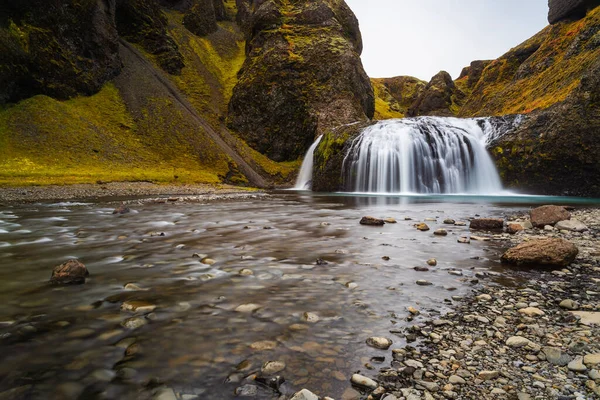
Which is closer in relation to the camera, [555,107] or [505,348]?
[505,348]

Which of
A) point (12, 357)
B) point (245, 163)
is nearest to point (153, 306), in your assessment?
point (12, 357)

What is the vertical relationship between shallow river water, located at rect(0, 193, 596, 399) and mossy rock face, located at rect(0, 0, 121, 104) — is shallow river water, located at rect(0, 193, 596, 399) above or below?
below

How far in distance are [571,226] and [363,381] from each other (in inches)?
454

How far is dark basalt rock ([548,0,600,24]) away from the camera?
188ft

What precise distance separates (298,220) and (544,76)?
60615mm

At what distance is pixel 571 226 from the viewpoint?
10391 millimetres

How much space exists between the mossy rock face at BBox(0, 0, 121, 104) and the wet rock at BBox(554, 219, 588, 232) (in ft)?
197

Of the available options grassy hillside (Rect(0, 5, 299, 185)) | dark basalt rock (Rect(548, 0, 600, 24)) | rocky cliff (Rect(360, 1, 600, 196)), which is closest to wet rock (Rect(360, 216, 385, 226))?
rocky cliff (Rect(360, 1, 600, 196))

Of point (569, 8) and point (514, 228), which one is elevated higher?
point (569, 8)

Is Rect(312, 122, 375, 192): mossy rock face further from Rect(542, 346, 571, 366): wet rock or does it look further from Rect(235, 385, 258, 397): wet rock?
Rect(235, 385, 258, 397): wet rock

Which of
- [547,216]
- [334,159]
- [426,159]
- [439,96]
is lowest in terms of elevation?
[547,216]

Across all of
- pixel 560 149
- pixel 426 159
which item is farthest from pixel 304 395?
pixel 426 159

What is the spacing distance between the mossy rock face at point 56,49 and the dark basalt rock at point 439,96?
3964 inches

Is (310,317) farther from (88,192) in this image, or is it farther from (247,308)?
(88,192)
